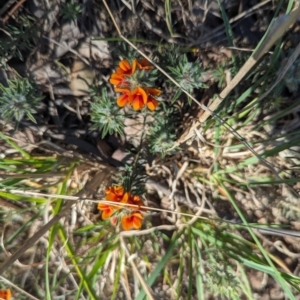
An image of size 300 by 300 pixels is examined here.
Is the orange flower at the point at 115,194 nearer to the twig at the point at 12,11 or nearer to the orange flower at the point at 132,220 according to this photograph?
the orange flower at the point at 132,220

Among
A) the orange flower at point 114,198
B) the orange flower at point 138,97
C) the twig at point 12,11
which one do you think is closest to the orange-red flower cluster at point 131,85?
the orange flower at point 138,97

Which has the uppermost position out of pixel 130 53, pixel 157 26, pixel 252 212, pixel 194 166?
pixel 157 26

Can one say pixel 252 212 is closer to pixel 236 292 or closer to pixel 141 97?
pixel 236 292

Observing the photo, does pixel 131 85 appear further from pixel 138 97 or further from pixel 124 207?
pixel 124 207

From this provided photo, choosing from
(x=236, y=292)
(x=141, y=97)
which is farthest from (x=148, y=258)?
(x=141, y=97)

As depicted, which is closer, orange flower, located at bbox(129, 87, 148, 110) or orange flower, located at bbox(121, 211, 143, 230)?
orange flower, located at bbox(129, 87, 148, 110)

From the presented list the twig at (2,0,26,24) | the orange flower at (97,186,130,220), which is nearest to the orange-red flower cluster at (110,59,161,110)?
the orange flower at (97,186,130,220)

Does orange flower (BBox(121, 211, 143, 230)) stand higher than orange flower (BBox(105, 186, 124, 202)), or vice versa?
orange flower (BBox(105, 186, 124, 202))

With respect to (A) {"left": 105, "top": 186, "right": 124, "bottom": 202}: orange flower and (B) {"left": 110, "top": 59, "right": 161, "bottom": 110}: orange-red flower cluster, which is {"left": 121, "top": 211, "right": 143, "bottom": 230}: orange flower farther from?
(B) {"left": 110, "top": 59, "right": 161, "bottom": 110}: orange-red flower cluster

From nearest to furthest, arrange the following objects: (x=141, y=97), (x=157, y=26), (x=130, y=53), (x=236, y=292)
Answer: (x=141, y=97) < (x=130, y=53) < (x=157, y=26) < (x=236, y=292)
